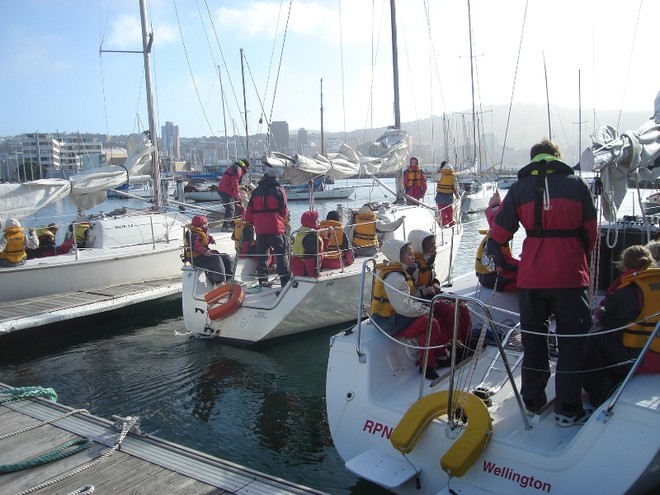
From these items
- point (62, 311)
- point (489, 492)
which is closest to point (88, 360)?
point (62, 311)

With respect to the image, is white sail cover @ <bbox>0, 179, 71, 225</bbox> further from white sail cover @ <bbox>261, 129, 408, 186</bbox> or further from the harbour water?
white sail cover @ <bbox>261, 129, 408, 186</bbox>

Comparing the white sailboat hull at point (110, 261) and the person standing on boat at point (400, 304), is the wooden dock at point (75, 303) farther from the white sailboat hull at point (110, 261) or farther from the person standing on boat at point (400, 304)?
the person standing on boat at point (400, 304)

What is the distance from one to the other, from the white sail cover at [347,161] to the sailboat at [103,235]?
392cm

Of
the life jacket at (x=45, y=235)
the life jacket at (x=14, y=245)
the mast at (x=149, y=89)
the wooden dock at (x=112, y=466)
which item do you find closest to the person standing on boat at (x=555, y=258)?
the wooden dock at (x=112, y=466)

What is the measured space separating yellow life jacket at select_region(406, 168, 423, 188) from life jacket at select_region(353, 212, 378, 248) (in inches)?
183

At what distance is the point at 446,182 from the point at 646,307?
40.1 feet

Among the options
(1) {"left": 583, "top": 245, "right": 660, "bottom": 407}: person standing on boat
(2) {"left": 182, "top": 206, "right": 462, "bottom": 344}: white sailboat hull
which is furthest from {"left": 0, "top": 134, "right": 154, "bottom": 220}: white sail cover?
(1) {"left": 583, "top": 245, "right": 660, "bottom": 407}: person standing on boat

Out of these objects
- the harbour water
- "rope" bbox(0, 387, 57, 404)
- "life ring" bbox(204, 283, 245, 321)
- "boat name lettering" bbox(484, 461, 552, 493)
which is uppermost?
"life ring" bbox(204, 283, 245, 321)

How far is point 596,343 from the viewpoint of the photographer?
445cm

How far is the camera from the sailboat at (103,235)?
11555 mm

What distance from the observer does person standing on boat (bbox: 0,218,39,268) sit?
1112 centimetres

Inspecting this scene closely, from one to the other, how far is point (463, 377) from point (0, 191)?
9672mm

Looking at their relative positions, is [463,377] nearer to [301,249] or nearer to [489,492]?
[489,492]

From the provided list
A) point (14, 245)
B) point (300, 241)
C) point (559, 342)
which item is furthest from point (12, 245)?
point (559, 342)
